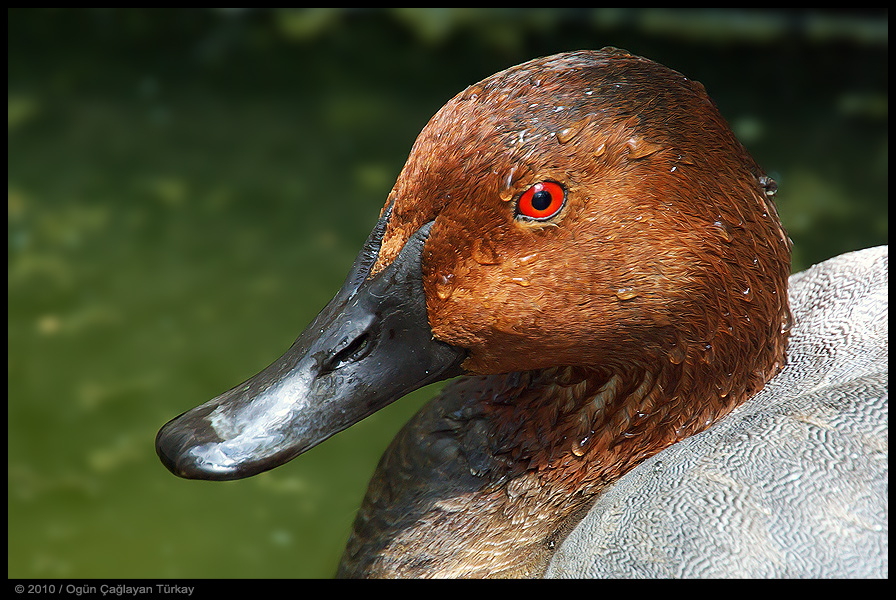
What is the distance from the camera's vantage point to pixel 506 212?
1.05 meters

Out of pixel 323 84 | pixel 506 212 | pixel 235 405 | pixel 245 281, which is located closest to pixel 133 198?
pixel 245 281

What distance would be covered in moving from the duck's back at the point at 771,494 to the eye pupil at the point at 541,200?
35cm

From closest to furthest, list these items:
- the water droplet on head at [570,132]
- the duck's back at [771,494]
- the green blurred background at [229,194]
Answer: the duck's back at [771,494]
the water droplet on head at [570,132]
the green blurred background at [229,194]

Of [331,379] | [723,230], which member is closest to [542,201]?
[723,230]

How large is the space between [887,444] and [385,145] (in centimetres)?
211

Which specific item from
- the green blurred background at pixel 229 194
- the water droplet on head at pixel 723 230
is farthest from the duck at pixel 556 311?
the green blurred background at pixel 229 194

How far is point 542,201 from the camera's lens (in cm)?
105

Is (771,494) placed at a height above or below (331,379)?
below

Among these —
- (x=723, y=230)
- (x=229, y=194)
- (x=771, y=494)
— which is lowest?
(x=771, y=494)

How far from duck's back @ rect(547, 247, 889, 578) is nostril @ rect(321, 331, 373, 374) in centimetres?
35

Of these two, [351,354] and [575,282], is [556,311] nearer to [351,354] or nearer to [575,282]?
[575,282]

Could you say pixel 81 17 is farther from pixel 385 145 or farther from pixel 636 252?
pixel 636 252

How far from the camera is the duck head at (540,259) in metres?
1.05

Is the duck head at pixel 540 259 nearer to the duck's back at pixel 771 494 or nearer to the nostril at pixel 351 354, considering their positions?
the nostril at pixel 351 354
